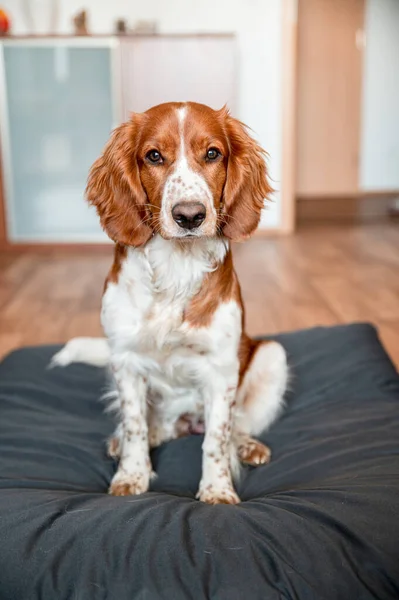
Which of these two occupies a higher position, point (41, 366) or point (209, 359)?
point (209, 359)

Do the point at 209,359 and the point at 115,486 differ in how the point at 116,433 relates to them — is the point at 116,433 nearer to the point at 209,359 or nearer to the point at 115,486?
the point at 115,486

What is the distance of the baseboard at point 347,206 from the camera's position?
23.3 feet

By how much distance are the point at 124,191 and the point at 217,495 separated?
751mm

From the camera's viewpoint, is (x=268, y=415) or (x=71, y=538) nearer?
(x=71, y=538)

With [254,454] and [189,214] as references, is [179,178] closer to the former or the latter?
[189,214]

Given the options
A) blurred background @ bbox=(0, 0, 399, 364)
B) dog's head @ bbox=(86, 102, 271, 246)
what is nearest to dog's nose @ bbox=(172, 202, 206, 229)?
dog's head @ bbox=(86, 102, 271, 246)

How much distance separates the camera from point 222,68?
5.44 m

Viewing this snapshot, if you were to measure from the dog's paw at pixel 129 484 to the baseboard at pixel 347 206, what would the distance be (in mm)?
5373

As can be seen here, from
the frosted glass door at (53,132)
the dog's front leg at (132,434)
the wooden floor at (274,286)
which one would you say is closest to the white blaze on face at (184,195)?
the dog's front leg at (132,434)

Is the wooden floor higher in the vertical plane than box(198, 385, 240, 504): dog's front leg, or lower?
lower

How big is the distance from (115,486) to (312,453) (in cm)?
52

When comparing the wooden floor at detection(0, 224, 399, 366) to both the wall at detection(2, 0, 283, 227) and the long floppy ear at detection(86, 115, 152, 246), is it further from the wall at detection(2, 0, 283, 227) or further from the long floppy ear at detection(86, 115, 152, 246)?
the long floppy ear at detection(86, 115, 152, 246)

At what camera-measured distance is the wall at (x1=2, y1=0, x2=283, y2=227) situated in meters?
5.70

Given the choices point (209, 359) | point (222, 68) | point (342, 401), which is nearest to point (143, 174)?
point (209, 359)
